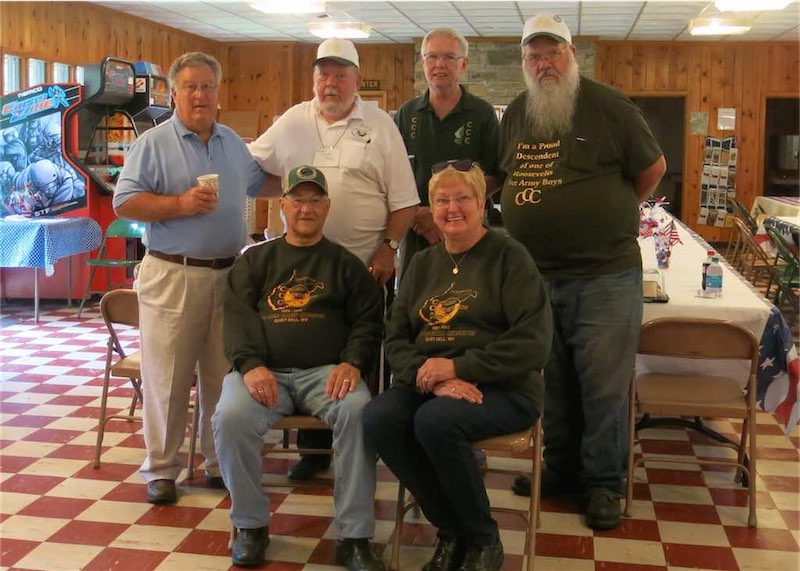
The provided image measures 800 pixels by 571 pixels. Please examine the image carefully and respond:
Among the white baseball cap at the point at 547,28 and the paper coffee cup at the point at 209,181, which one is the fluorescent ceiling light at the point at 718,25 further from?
the paper coffee cup at the point at 209,181

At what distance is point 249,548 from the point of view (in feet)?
9.44

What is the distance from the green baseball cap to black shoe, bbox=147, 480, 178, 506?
120 centimetres

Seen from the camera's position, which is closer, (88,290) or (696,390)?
(696,390)

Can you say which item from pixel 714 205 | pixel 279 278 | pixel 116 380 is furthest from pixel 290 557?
pixel 714 205

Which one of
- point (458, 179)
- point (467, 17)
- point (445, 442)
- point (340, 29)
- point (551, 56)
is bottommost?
point (445, 442)

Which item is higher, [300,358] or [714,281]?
[714,281]

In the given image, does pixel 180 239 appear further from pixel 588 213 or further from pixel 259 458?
pixel 588 213

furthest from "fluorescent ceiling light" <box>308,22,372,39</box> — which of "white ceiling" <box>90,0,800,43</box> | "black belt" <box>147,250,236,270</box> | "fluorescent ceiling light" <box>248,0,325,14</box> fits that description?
"black belt" <box>147,250,236,270</box>

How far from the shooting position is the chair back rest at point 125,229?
7125mm

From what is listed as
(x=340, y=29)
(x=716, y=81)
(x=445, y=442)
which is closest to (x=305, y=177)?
(x=445, y=442)

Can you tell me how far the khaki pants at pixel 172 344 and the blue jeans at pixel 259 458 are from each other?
510mm

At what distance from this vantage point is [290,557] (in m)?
2.96

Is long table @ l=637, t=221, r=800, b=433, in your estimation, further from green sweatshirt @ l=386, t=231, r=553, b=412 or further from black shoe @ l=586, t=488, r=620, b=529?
green sweatshirt @ l=386, t=231, r=553, b=412

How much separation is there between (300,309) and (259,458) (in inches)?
20.5
